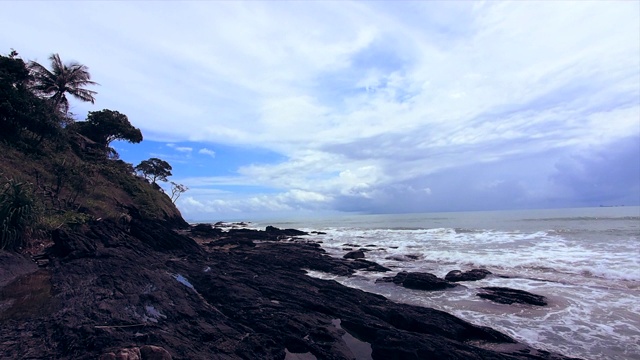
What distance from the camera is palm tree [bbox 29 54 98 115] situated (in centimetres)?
3234

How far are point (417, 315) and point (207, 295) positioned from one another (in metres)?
7.18

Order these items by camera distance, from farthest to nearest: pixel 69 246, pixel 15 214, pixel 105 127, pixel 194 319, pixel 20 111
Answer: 1. pixel 105 127
2. pixel 20 111
3. pixel 69 246
4. pixel 15 214
5. pixel 194 319

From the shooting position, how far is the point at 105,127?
4422cm

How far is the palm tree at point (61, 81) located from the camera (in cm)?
3234

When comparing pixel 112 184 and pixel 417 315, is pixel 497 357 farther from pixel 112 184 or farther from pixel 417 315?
→ pixel 112 184

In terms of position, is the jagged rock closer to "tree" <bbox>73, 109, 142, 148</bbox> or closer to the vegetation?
the vegetation

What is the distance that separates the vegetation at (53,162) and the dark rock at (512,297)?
62.4ft

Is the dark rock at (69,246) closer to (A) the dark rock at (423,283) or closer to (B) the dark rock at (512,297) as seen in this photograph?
(A) the dark rock at (423,283)

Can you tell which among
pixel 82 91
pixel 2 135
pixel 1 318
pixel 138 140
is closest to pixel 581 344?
pixel 1 318

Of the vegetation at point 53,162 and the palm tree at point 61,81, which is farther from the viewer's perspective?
the palm tree at point 61,81

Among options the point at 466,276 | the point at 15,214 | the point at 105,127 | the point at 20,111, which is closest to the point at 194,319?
the point at 15,214

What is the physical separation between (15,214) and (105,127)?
3688 cm

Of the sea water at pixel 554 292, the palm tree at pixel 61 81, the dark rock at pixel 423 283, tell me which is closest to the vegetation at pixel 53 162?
the palm tree at pixel 61 81

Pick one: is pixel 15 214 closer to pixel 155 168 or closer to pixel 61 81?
pixel 61 81
